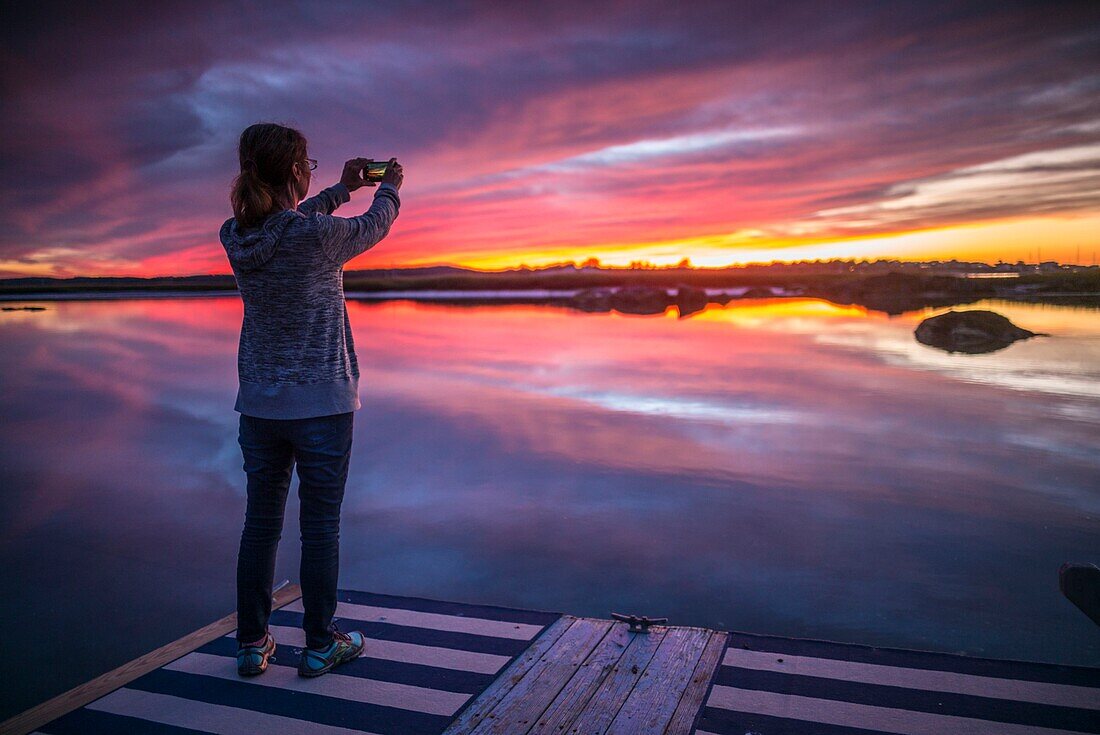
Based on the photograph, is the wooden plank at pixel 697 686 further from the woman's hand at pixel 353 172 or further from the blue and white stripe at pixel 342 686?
the woman's hand at pixel 353 172

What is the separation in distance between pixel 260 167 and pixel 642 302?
3165cm

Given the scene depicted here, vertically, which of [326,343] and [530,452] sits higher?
[326,343]

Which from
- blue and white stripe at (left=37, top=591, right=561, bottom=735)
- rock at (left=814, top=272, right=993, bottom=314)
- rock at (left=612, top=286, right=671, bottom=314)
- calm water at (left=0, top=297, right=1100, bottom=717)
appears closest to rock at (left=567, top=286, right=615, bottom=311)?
rock at (left=612, top=286, right=671, bottom=314)

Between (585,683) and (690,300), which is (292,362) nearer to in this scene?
(585,683)

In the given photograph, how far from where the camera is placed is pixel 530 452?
7691 millimetres

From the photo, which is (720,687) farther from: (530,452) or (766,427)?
→ (766,427)

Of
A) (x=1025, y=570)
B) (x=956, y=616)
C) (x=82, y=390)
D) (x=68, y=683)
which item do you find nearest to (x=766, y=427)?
(x=1025, y=570)

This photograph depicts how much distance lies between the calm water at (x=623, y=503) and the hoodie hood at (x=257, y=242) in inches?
91.6

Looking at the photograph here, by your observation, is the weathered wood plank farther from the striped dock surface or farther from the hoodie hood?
the hoodie hood

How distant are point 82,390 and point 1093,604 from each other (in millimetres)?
15121

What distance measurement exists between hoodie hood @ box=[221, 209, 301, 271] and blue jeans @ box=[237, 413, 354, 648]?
0.62 m

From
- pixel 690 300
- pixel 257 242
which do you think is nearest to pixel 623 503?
pixel 257 242

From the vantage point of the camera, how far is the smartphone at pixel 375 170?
3002mm

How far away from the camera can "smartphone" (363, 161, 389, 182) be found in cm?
300
